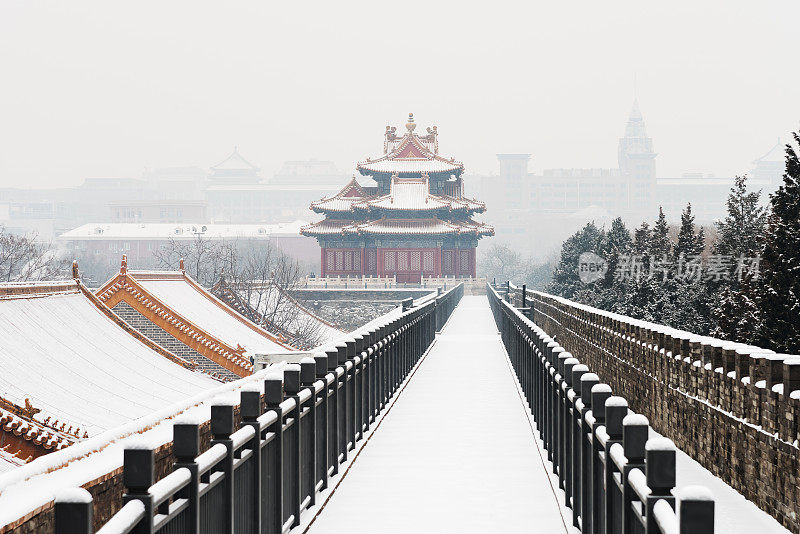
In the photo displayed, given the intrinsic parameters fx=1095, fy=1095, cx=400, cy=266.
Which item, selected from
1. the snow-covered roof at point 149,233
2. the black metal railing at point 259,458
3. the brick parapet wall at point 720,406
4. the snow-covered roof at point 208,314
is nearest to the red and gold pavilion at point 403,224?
the snow-covered roof at point 208,314

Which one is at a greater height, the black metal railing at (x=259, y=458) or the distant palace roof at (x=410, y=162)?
the distant palace roof at (x=410, y=162)

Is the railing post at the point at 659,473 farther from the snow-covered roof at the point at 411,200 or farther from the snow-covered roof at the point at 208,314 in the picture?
the snow-covered roof at the point at 411,200

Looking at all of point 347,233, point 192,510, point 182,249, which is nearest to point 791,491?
point 192,510

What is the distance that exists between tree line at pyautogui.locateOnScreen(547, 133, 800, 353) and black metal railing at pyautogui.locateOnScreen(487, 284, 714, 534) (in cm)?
1689

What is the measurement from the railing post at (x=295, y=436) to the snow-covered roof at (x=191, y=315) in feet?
80.0

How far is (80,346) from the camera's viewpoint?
91.5 ft

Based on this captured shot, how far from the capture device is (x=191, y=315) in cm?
4012

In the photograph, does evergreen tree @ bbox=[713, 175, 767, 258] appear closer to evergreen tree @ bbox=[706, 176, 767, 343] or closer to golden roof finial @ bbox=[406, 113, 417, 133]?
evergreen tree @ bbox=[706, 176, 767, 343]

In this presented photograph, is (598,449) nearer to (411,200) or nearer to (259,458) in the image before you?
Result: (259,458)

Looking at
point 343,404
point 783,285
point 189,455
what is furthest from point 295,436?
point 783,285

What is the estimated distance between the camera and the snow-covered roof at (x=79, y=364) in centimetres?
2309

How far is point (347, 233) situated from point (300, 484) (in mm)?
Result: 83813

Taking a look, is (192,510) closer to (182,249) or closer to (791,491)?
(791,491)

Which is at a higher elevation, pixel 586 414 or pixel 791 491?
pixel 586 414
